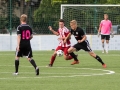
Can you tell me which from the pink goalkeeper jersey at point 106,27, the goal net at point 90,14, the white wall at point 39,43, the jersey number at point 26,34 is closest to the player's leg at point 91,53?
the jersey number at point 26,34

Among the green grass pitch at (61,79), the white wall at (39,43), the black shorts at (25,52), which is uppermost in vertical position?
the black shorts at (25,52)

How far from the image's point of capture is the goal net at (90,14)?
3606 cm

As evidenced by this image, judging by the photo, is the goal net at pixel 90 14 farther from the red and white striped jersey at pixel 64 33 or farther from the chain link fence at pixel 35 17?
the red and white striped jersey at pixel 64 33

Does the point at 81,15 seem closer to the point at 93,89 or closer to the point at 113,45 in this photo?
the point at 113,45

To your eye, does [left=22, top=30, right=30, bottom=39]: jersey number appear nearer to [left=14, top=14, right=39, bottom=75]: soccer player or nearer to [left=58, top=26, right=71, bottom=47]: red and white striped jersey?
[left=14, top=14, right=39, bottom=75]: soccer player

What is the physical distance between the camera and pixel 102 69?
66.1 feet

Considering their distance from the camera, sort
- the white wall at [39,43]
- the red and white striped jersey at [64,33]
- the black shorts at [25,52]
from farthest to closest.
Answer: the white wall at [39,43], the red and white striped jersey at [64,33], the black shorts at [25,52]

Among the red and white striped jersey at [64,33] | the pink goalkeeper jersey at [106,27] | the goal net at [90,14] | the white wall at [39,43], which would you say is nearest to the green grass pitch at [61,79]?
the red and white striped jersey at [64,33]

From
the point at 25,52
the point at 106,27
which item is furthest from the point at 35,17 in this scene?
the point at 25,52

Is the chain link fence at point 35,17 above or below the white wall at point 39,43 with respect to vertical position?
above

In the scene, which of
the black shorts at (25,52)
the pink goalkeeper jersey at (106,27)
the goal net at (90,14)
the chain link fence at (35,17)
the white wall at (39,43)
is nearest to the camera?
the black shorts at (25,52)

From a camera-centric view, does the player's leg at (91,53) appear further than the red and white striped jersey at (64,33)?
No

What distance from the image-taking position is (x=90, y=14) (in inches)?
1446

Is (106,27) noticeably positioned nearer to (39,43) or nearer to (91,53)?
(39,43)
